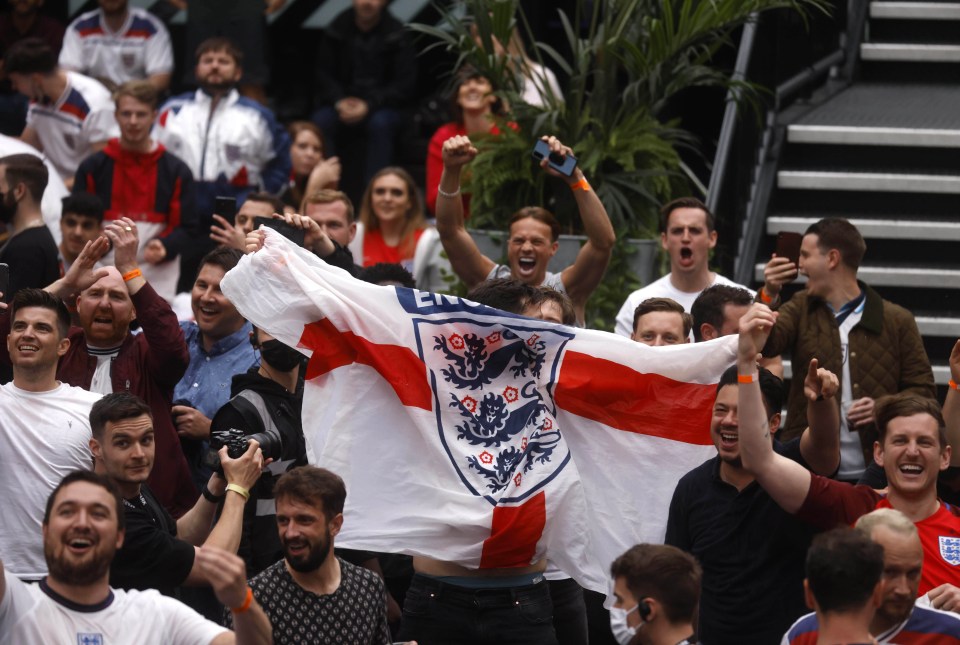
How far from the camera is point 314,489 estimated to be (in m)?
5.89

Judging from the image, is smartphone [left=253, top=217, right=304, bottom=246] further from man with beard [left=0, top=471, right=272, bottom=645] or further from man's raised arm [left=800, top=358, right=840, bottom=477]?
man's raised arm [left=800, top=358, right=840, bottom=477]

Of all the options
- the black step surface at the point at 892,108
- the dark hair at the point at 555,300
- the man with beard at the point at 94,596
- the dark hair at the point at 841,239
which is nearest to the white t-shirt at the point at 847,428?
the dark hair at the point at 841,239

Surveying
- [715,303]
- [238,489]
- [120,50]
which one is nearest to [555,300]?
[715,303]

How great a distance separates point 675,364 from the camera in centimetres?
673

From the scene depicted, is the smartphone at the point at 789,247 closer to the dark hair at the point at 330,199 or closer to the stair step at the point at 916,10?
the dark hair at the point at 330,199

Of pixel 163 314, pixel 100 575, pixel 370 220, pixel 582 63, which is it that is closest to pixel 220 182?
pixel 370 220

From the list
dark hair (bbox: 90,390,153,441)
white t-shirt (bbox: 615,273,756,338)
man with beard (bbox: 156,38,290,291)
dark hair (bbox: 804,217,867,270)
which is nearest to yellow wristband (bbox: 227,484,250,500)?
dark hair (bbox: 90,390,153,441)

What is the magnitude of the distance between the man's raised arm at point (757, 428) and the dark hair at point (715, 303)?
5.90 feet

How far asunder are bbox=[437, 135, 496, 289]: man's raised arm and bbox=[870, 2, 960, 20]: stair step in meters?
5.05

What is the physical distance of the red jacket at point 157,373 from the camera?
7.06 meters

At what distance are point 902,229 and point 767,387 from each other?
14.7ft

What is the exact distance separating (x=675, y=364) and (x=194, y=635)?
242 centimetres

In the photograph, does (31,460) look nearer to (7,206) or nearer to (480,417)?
(480,417)

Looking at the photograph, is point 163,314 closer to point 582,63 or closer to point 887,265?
point 582,63
